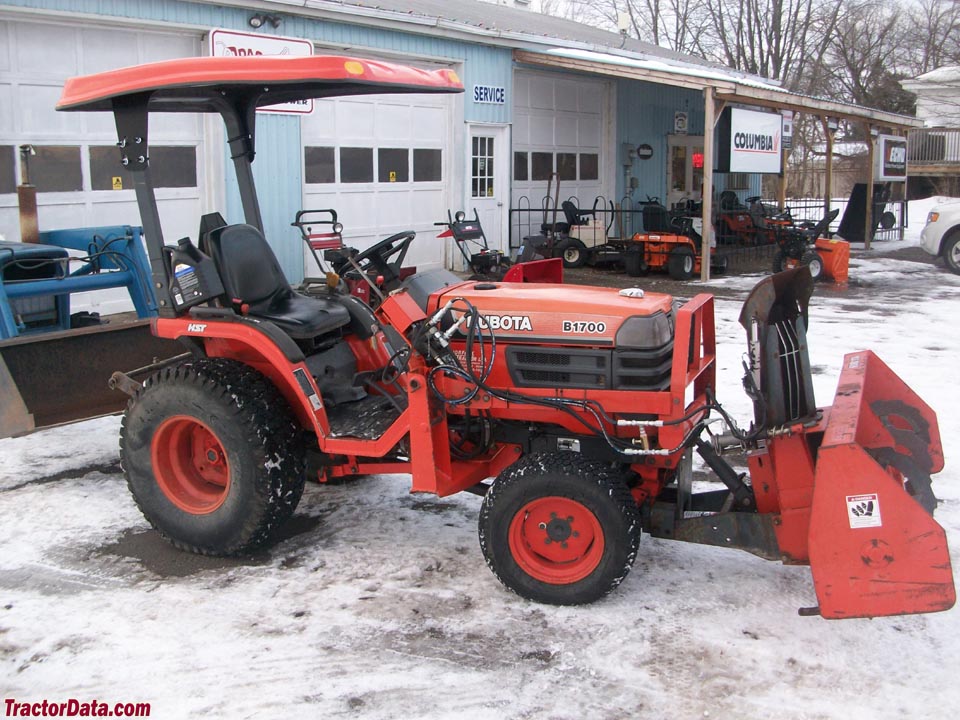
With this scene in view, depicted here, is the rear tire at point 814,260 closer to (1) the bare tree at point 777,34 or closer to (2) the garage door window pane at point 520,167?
(2) the garage door window pane at point 520,167

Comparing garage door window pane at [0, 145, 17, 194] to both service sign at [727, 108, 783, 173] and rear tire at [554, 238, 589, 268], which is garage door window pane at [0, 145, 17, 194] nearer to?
rear tire at [554, 238, 589, 268]

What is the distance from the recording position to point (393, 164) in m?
12.9

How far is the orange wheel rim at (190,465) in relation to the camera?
4383 millimetres

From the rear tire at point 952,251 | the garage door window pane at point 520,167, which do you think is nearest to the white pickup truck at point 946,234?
the rear tire at point 952,251

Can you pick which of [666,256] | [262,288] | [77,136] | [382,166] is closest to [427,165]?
[382,166]

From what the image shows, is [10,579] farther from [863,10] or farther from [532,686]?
[863,10]

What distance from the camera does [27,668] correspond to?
342cm

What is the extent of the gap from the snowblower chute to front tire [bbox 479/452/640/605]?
592 millimetres

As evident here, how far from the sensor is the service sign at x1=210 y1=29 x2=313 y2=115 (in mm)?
10359

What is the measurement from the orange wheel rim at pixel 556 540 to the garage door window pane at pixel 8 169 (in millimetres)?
7151

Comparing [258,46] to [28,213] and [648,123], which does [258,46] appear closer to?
[28,213]

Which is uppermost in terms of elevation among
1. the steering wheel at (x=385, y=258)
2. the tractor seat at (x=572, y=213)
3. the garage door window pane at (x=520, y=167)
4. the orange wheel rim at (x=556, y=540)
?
the garage door window pane at (x=520, y=167)

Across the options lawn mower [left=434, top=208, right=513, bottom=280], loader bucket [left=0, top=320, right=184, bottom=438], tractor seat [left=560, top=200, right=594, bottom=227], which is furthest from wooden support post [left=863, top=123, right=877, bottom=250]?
loader bucket [left=0, top=320, right=184, bottom=438]

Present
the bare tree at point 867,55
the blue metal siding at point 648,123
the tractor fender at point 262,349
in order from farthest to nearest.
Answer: the bare tree at point 867,55 → the blue metal siding at point 648,123 → the tractor fender at point 262,349
